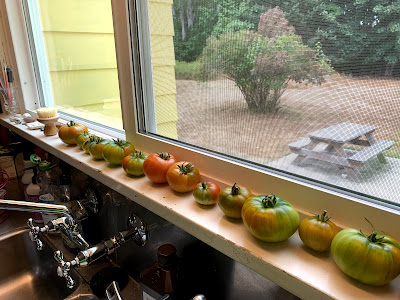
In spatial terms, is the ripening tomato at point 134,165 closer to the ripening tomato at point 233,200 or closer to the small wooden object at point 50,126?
the ripening tomato at point 233,200

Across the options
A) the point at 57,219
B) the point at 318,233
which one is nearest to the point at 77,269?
the point at 57,219

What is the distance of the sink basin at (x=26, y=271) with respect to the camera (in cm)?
114

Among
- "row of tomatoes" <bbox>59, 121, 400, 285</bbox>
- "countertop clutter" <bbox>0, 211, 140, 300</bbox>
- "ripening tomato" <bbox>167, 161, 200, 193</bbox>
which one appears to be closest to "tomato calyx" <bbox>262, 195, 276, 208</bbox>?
"row of tomatoes" <bbox>59, 121, 400, 285</bbox>

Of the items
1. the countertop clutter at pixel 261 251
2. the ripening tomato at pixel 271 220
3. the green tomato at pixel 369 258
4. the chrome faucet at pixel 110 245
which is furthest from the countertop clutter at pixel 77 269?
the green tomato at pixel 369 258

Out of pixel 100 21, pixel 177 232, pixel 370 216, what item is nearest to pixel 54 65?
pixel 100 21

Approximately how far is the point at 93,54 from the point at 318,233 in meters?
1.12

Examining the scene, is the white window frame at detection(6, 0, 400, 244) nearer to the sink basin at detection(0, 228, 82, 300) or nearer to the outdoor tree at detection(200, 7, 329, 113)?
the outdoor tree at detection(200, 7, 329, 113)

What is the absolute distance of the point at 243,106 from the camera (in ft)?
2.10

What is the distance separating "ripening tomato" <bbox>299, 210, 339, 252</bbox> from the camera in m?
0.48

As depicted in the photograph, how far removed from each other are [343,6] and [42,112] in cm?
121

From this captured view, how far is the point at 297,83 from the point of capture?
0.54m

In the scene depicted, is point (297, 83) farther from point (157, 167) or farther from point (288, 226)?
point (157, 167)

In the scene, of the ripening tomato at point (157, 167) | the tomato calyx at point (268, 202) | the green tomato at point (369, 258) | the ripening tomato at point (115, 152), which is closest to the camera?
the green tomato at point (369, 258)

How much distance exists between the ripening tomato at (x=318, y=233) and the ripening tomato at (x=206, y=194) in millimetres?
204
